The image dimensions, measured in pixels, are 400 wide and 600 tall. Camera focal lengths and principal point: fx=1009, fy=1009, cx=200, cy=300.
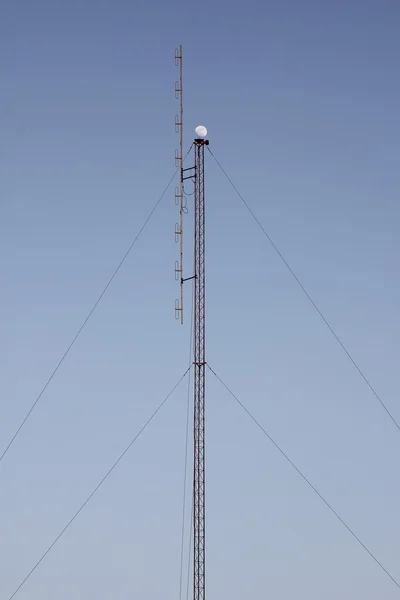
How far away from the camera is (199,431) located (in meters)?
54.5

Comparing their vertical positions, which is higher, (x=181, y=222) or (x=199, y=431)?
(x=181, y=222)

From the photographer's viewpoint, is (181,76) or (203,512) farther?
(181,76)

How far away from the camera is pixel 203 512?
54.1 m

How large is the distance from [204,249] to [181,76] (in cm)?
1044

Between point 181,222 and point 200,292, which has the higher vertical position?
point 181,222

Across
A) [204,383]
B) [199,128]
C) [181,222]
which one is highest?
[199,128]

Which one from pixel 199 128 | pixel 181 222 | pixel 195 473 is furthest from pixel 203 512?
pixel 199 128

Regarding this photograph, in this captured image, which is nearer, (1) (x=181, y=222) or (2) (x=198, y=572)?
(2) (x=198, y=572)

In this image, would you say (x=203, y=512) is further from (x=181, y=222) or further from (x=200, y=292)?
(x=181, y=222)

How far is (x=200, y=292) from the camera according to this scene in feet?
184

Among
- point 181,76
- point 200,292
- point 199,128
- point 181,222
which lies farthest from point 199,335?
point 181,76

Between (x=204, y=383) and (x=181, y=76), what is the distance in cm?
1793

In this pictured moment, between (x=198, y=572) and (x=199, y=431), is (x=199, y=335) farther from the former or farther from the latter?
(x=198, y=572)

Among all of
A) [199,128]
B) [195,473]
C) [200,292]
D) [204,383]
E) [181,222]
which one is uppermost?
[199,128]
